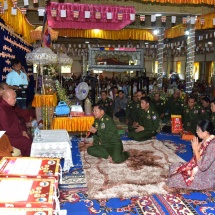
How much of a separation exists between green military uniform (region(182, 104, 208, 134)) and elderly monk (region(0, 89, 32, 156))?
377 centimetres

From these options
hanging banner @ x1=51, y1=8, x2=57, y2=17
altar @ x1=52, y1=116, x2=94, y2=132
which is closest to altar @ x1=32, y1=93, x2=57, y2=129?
altar @ x1=52, y1=116, x2=94, y2=132

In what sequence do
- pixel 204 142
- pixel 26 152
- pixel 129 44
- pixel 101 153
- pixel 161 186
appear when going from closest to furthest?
1. pixel 204 142
2. pixel 161 186
3. pixel 26 152
4. pixel 101 153
5. pixel 129 44

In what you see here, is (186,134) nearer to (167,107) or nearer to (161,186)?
(167,107)

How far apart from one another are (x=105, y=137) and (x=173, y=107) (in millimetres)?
3636

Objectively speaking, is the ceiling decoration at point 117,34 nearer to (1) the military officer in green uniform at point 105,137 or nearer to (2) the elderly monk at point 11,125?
(1) the military officer in green uniform at point 105,137

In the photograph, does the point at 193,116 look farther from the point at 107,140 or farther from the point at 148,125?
the point at 107,140

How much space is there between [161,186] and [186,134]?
2738mm

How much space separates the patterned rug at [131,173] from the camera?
363cm

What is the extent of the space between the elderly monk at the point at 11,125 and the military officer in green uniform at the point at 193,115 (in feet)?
12.4

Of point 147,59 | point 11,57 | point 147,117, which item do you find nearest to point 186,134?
point 147,117

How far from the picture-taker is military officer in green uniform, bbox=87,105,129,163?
4.78m

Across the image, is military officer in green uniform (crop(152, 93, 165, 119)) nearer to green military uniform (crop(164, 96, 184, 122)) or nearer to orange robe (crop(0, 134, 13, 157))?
green military uniform (crop(164, 96, 184, 122))

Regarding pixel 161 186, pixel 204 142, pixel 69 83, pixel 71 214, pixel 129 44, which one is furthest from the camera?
pixel 129 44

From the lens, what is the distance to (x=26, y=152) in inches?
169
